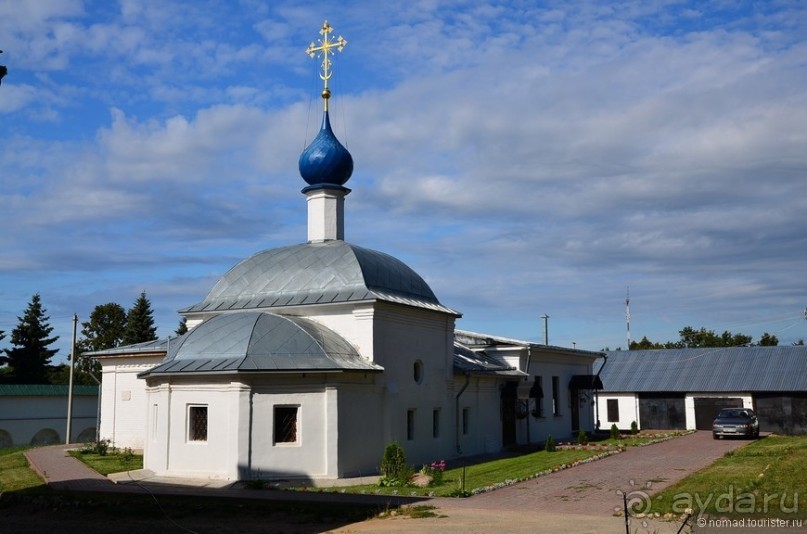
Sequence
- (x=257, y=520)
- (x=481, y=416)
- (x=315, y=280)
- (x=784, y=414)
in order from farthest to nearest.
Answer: (x=784, y=414)
(x=481, y=416)
(x=315, y=280)
(x=257, y=520)

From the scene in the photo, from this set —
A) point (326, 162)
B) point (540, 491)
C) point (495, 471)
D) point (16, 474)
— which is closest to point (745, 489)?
point (540, 491)

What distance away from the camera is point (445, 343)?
82.3ft

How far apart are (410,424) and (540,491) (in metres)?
6.22

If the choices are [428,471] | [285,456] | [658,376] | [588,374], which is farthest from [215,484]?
[658,376]

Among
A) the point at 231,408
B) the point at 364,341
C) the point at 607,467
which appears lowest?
the point at 607,467

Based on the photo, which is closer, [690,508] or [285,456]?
[690,508]

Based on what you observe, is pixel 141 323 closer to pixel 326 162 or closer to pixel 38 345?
pixel 38 345

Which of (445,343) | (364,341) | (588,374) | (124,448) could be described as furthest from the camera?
(588,374)

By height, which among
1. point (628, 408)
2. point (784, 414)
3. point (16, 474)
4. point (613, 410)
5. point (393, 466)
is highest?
point (628, 408)

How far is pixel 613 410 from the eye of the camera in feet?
139

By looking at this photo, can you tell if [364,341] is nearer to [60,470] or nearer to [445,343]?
[445,343]

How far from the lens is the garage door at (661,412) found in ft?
132

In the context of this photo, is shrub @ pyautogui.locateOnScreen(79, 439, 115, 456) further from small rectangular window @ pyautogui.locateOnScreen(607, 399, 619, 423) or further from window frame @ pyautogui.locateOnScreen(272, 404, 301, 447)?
small rectangular window @ pyautogui.locateOnScreen(607, 399, 619, 423)

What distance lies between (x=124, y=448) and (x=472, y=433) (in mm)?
11753
